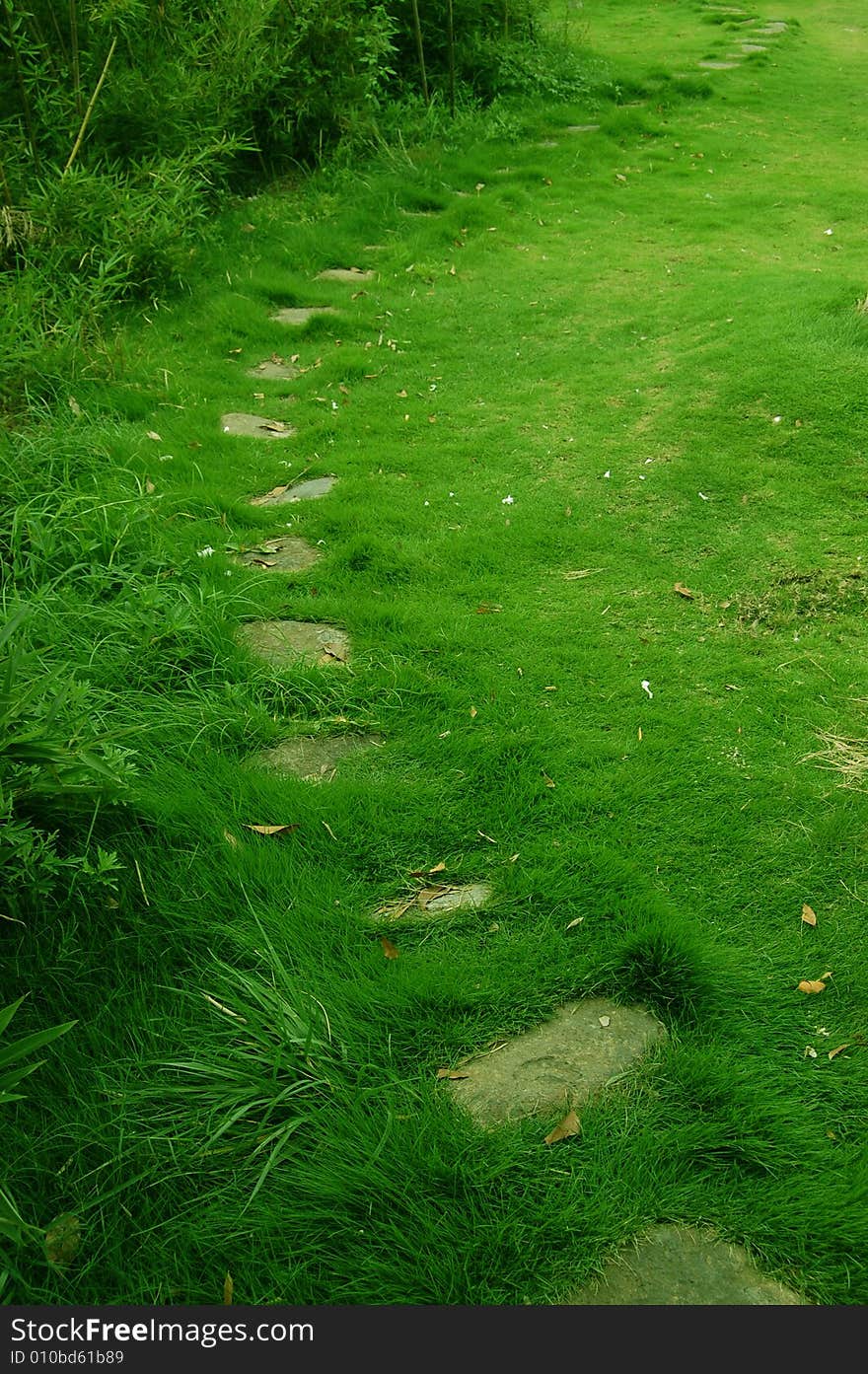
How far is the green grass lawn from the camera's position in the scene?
1905 millimetres

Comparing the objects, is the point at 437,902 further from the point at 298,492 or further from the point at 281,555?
the point at 298,492

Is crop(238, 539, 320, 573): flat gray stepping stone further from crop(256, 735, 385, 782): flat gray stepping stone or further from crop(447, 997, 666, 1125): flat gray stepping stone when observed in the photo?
crop(447, 997, 666, 1125): flat gray stepping stone

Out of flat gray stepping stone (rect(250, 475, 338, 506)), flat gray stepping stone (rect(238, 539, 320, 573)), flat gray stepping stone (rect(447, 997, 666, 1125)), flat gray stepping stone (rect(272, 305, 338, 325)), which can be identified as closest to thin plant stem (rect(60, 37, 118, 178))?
flat gray stepping stone (rect(272, 305, 338, 325))

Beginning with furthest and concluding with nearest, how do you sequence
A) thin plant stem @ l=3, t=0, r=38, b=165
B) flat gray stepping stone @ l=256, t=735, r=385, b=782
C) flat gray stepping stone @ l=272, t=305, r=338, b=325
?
flat gray stepping stone @ l=272, t=305, r=338, b=325 → thin plant stem @ l=3, t=0, r=38, b=165 → flat gray stepping stone @ l=256, t=735, r=385, b=782

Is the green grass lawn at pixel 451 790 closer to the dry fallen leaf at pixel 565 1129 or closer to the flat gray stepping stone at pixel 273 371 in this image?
the dry fallen leaf at pixel 565 1129

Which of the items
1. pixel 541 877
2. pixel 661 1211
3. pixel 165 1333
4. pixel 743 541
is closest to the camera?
pixel 165 1333

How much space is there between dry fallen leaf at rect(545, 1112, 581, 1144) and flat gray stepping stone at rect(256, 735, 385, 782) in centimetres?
118

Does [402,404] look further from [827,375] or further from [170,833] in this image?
[170,833]

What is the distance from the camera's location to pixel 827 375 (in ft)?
15.3

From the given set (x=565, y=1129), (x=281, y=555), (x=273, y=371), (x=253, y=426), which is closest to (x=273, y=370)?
(x=273, y=371)

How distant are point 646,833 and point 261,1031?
1.09 meters

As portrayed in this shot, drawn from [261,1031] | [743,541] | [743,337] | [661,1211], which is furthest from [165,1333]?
[743,337]

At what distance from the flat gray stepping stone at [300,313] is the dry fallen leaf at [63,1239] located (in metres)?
4.98

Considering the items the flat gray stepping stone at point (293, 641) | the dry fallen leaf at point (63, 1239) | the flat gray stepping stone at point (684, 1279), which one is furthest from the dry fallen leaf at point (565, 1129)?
the flat gray stepping stone at point (293, 641)
